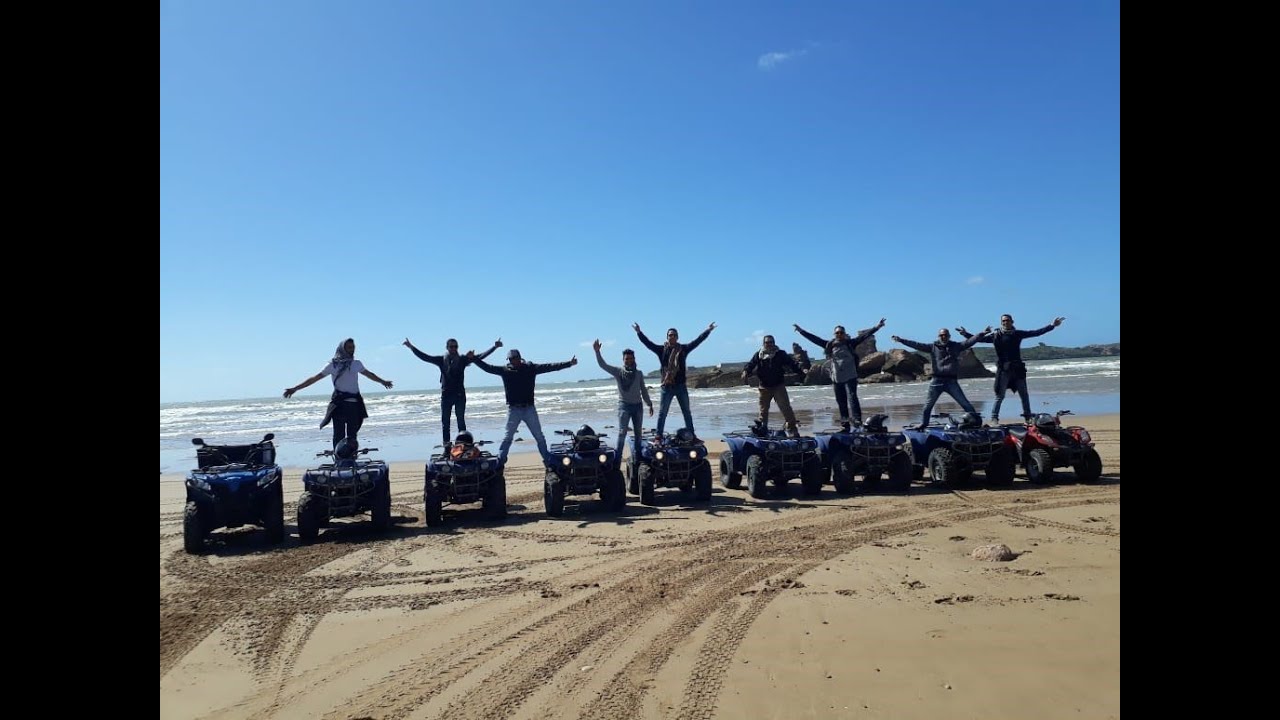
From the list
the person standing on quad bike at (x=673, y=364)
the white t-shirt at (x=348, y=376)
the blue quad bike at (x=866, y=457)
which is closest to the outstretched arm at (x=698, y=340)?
the person standing on quad bike at (x=673, y=364)

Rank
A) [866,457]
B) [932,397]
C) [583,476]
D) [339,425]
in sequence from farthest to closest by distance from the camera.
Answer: [932,397], [866,457], [339,425], [583,476]

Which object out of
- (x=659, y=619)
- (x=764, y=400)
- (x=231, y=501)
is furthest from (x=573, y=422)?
(x=659, y=619)

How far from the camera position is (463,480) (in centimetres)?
761

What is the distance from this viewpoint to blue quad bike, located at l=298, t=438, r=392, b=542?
689cm

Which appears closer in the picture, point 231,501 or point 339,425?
point 231,501

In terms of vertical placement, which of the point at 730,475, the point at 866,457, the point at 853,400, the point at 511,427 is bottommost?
the point at 730,475

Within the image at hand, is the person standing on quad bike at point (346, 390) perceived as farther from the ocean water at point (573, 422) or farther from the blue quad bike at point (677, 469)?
the ocean water at point (573, 422)

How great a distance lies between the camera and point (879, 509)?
7.87m

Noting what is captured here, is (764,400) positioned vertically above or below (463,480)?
above

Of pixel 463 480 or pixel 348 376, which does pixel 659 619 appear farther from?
pixel 348 376

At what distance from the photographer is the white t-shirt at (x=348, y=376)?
8.12m

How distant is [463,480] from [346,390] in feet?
6.72

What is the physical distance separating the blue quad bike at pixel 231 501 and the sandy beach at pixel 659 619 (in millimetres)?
267
